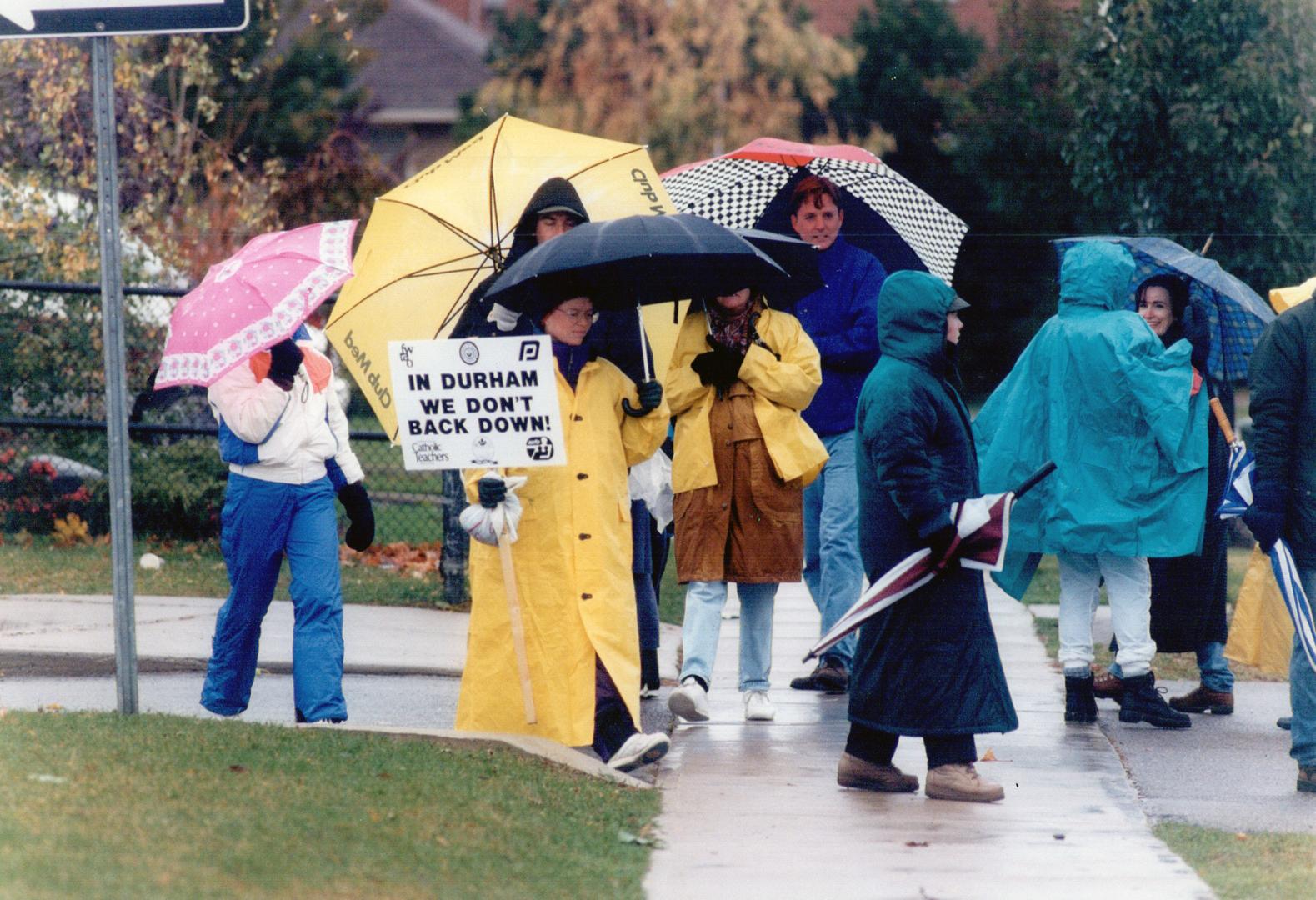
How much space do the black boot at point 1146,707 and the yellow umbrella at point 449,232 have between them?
2402mm

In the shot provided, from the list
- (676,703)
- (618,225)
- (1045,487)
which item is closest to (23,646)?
(676,703)

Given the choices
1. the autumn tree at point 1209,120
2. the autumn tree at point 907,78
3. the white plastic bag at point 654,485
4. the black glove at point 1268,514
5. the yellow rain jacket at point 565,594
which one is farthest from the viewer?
the autumn tree at point 907,78

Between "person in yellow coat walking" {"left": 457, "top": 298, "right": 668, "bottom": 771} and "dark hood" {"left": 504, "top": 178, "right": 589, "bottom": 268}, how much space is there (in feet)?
1.23

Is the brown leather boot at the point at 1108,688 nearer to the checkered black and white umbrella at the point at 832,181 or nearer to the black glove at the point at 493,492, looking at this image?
the checkered black and white umbrella at the point at 832,181

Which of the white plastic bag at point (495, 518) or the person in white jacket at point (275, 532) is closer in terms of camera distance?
the white plastic bag at point (495, 518)

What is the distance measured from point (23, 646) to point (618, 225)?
4001 millimetres

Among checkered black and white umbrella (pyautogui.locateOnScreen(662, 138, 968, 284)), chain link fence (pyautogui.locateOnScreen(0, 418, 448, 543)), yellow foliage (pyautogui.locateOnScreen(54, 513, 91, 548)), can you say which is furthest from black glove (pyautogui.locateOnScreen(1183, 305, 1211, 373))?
yellow foliage (pyautogui.locateOnScreen(54, 513, 91, 548))

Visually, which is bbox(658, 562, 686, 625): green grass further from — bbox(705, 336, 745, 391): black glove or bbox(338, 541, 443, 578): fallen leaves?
bbox(705, 336, 745, 391): black glove

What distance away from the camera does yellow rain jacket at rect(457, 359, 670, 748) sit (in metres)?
6.29

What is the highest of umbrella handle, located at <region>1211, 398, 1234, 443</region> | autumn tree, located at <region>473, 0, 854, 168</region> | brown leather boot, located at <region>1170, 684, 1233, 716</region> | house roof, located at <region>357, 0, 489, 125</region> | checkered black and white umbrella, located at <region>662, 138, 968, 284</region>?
house roof, located at <region>357, 0, 489, 125</region>

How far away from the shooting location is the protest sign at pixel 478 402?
6137mm

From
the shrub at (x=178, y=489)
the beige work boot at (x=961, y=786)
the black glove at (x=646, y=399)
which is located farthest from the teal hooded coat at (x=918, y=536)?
the shrub at (x=178, y=489)

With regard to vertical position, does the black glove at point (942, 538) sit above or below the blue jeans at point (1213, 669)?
above

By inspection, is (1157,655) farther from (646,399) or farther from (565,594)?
(565,594)
